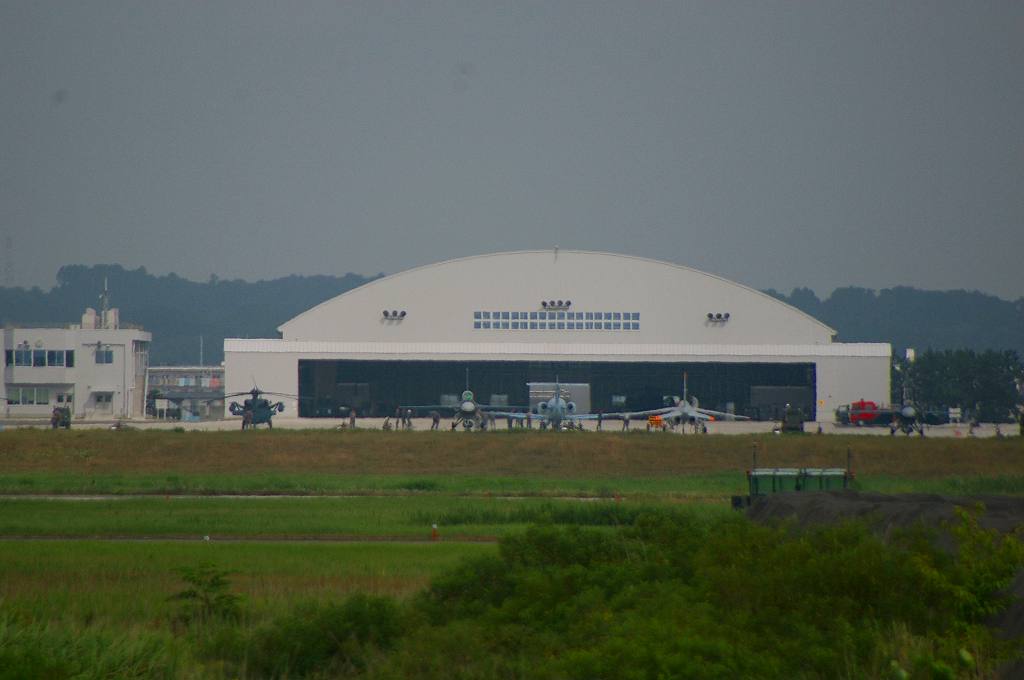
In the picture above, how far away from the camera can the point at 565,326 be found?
91000 mm

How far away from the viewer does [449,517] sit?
32.1 metres

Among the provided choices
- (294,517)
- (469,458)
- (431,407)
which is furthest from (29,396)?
(294,517)

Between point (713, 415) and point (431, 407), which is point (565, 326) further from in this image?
point (713, 415)

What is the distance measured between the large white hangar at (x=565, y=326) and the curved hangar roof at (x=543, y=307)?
78mm

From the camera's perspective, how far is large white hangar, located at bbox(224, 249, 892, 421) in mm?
88625

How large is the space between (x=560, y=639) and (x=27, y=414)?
323 feet

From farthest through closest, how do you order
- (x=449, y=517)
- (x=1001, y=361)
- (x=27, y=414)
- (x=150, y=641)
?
(x=1001, y=361)
(x=27, y=414)
(x=449, y=517)
(x=150, y=641)

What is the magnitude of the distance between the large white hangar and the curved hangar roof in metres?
0.08

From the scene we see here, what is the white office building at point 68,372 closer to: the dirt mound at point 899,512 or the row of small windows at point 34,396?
the row of small windows at point 34,396

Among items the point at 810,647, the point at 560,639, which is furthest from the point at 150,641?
the point at 810,647

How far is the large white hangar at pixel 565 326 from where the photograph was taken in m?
88.6

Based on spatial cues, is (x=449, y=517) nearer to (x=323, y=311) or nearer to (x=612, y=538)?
(x=612, y=538)

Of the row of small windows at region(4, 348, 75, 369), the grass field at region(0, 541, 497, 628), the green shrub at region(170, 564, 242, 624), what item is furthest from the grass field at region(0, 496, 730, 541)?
the row of small windows at region(4, 348, 75, 369)

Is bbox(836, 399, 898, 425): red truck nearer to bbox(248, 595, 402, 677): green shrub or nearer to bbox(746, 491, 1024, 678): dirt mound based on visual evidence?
bbox(746, 491, 1024, 678): dirt mound
